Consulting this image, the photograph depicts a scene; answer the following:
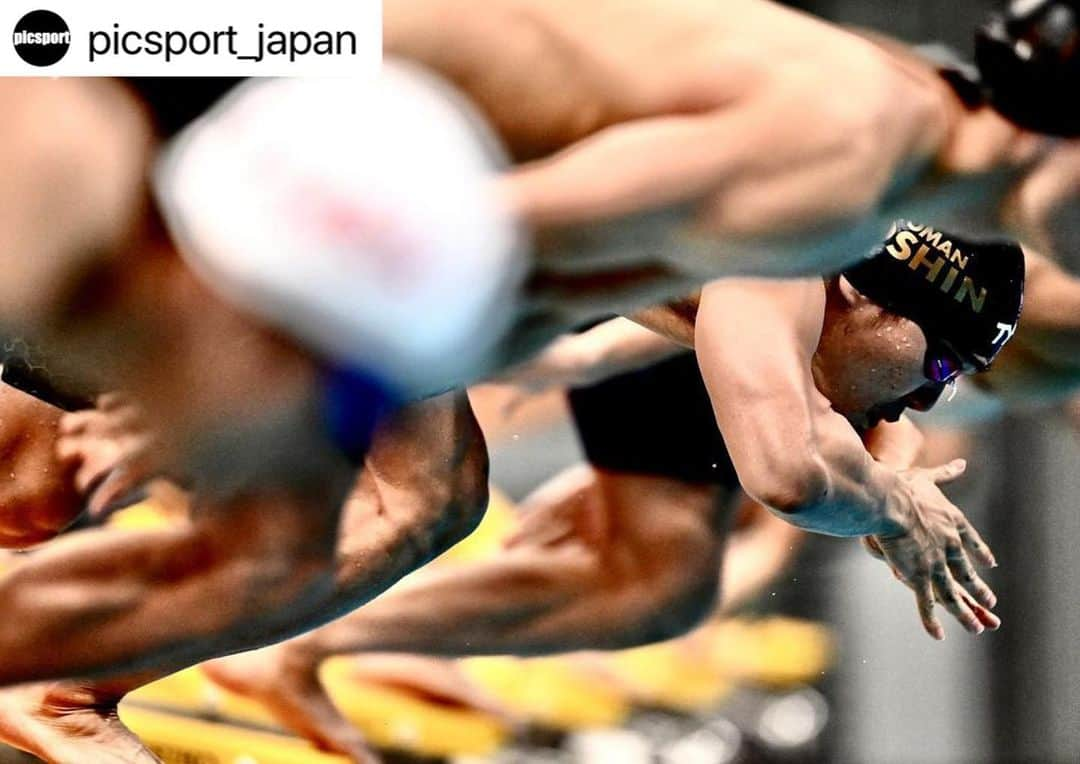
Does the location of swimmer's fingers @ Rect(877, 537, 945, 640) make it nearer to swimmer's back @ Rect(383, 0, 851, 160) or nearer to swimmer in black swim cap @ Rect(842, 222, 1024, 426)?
swimmer in black swim cap @ Rect(842, 222, 1024, 426)

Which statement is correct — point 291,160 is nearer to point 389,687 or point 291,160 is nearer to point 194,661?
point 194,661

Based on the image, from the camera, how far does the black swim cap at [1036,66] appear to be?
1.13 metres

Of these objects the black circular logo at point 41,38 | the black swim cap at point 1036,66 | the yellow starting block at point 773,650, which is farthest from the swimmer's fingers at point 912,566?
the black circular logo at point 41,38

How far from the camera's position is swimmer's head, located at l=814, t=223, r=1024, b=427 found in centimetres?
138

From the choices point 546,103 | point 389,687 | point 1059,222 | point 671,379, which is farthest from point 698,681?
point 546,103

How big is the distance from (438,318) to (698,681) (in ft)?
3.59

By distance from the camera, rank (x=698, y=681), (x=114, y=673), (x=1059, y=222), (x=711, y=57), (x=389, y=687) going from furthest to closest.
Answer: (x=698, y=681)
(x=389, y=687)
(x=114, y=673)
(x=1059, y=222)
(x=711, y=57)

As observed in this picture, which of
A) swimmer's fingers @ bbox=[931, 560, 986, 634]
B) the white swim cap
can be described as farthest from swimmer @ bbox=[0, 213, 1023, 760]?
the white swim cap

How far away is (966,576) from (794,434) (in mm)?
249

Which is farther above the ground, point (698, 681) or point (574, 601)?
point (574, 601)

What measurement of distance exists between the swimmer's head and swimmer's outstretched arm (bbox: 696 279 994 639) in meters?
0.07

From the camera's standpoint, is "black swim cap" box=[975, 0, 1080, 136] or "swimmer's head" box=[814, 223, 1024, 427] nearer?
A: "black swim cap" box=[975, 0, 1080, 136]

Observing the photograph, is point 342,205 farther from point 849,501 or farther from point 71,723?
point 71,723

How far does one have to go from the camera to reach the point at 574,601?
164cm
